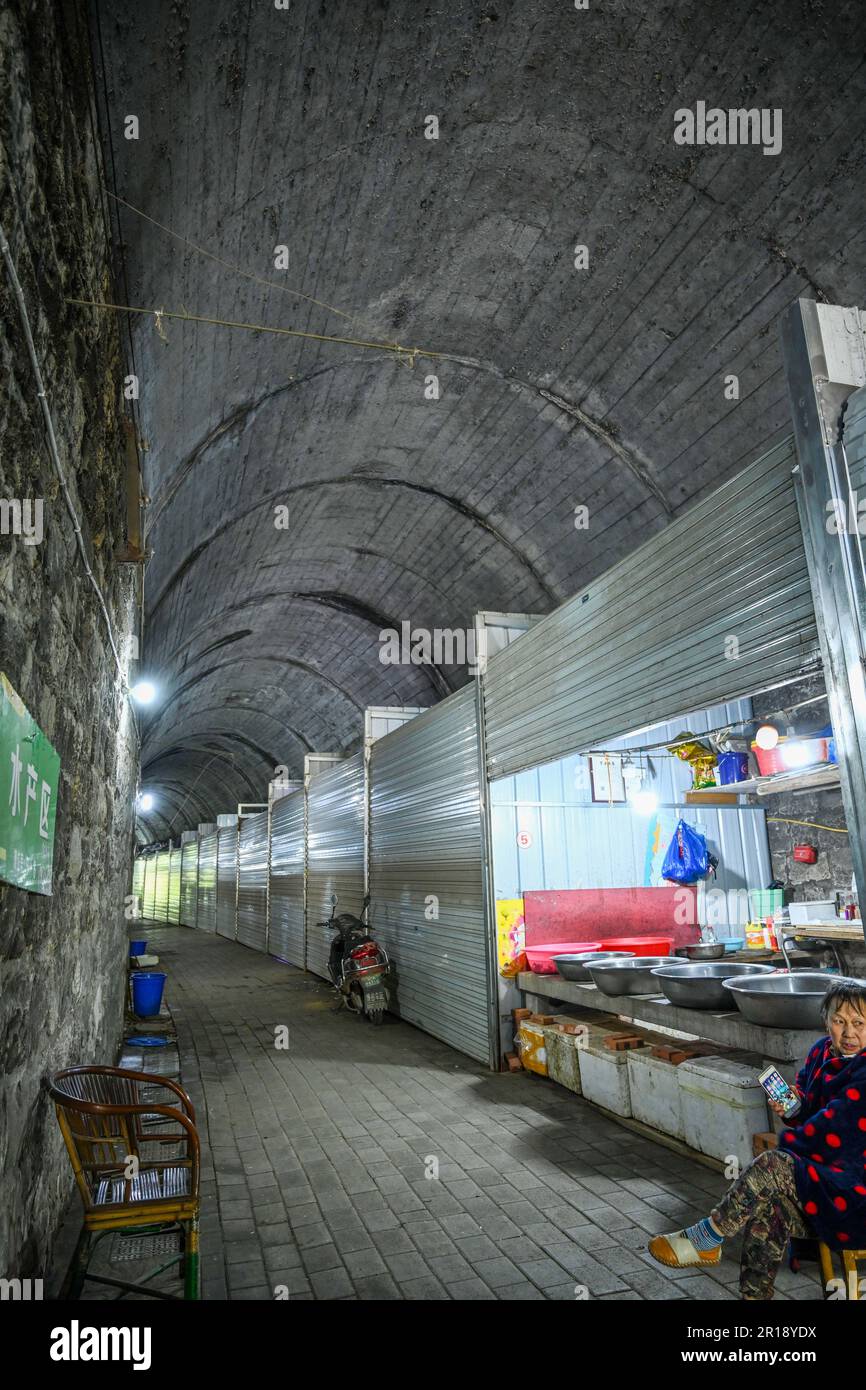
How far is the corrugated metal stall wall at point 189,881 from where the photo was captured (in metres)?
28.8

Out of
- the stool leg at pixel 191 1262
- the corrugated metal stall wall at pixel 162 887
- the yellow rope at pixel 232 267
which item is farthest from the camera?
the corrugated metal stall wall at pixel 162 887

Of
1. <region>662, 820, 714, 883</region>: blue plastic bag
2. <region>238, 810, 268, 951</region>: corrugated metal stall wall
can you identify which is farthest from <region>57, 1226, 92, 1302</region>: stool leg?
<region>238, 810, 268, 951</region>: corrugated metal stall wall

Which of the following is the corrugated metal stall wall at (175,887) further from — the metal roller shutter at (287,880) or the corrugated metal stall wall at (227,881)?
the metal roller shutter at (287,880)

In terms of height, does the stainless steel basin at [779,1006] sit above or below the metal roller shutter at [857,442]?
below

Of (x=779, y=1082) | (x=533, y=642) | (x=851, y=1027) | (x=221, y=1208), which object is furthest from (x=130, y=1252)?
(x=533, y=642)

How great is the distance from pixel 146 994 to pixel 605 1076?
6130mm

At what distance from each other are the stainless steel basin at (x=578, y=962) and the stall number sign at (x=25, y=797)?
4260 millimetres

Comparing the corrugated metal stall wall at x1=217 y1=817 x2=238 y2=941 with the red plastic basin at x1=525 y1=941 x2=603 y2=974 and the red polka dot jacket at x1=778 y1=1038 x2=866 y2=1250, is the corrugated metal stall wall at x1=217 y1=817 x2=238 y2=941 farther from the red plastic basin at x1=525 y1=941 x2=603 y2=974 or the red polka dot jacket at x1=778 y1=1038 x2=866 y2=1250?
the red polka dot jacket at x1=778 y1=1038 x2=866 y2=1250

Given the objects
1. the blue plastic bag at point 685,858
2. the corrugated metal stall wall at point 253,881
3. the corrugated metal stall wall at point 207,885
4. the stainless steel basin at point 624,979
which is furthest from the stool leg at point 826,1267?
the corrugated metal stall wall at point 207,885

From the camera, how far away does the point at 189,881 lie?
98.8 ft

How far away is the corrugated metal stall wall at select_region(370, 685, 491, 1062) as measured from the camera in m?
7.75

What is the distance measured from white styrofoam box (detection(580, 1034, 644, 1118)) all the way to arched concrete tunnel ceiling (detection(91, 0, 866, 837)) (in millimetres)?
5335

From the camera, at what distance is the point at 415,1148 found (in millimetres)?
5297
